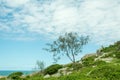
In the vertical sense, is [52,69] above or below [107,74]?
above

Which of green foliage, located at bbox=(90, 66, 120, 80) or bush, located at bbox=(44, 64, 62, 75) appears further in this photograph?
bush, located at bbox=(44, 64, 62, 75)

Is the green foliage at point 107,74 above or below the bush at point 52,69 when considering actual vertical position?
below

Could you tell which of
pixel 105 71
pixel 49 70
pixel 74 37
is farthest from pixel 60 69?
pixel 105 71

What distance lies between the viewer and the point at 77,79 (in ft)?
83.5

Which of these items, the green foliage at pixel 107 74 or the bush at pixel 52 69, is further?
the bush at pixel 52 69

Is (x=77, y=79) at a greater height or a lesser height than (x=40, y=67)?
lesser

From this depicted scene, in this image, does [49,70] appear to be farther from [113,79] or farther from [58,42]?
[113,79]

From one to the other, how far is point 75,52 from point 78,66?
3.01 m

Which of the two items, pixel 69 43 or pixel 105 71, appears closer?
pixel 105 71

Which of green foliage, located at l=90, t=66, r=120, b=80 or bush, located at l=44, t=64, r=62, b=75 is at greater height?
bush, located at l=44, t=64, r=62, b=75

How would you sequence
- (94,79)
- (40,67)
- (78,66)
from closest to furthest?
(94,79)
(78,66)
(40,67)

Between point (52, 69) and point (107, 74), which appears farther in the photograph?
point (52, 69)

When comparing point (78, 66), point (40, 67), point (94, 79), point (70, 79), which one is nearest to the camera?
point (94, 79)

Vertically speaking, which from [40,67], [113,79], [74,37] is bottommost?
[113,79]
